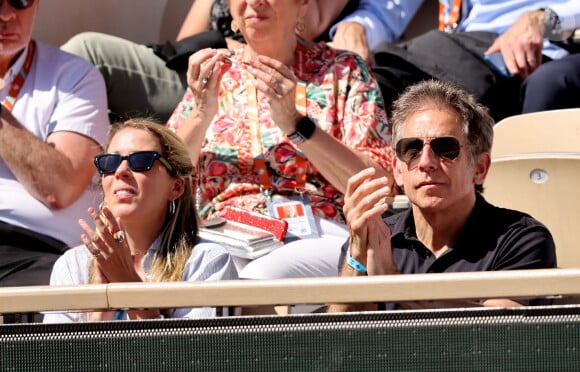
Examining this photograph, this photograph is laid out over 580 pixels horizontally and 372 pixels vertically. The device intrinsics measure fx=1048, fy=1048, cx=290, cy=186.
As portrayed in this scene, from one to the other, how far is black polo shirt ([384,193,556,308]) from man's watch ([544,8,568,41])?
160cm

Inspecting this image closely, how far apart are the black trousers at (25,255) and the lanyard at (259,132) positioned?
680 mm

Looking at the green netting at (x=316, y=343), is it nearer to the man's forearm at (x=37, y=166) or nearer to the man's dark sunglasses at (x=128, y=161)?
the man's dark sunglasses at (x=128, y=161)

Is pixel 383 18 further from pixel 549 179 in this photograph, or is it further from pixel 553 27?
pixel 549 179

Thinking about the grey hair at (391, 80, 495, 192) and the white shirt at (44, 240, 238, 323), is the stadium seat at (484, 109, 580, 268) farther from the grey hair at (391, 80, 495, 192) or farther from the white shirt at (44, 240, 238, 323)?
the white shirt at (44, 240, 238, 323)

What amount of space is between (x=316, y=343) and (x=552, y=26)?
2.65m

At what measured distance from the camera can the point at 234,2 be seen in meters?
3.57

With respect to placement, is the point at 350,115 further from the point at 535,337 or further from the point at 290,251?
the point at 535,337

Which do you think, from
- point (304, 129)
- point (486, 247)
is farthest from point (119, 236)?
point (304, 129)

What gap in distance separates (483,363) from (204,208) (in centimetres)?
189

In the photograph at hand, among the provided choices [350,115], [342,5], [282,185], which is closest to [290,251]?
[282,185]

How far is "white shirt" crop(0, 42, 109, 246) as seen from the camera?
342 centimetres

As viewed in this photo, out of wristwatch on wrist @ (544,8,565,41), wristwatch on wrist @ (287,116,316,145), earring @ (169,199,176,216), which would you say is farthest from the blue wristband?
wristwatch on wrist @ (544,8,565,41)

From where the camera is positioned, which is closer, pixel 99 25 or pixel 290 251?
pixel 290 251

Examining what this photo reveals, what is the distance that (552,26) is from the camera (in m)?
4.01
